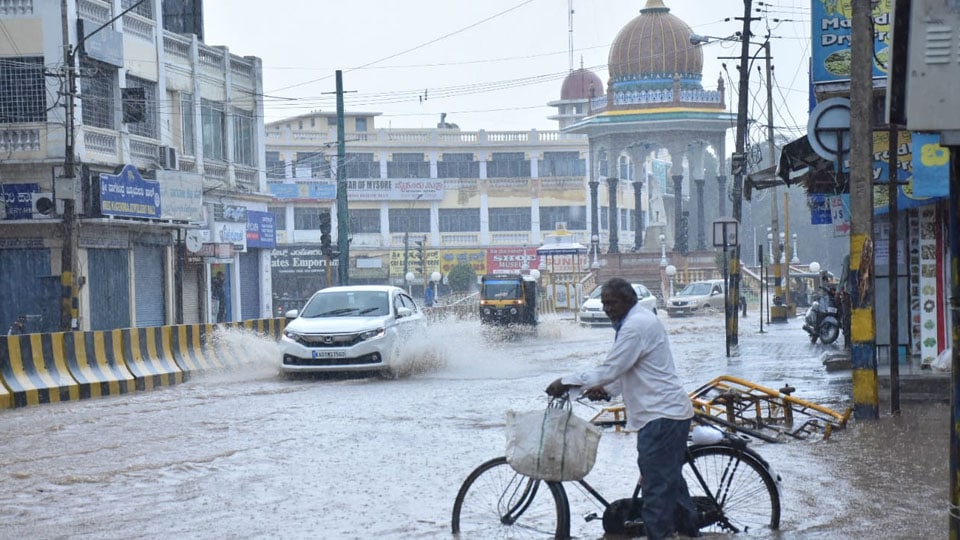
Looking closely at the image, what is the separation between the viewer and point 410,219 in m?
79.3

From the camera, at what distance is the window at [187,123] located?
3681 cm

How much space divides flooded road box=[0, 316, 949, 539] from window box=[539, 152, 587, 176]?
60.5 m

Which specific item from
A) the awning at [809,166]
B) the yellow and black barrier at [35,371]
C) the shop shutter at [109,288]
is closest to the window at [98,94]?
the shop shutter at [109,288]

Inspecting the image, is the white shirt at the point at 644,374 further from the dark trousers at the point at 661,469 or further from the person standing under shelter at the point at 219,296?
the person standing under shelter at the point at 219,296

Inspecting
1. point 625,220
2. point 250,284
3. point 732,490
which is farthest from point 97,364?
point 625,220

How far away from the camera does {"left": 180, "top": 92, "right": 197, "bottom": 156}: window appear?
36.8m

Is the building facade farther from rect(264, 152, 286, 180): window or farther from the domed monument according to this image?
rect(264, 152, 286, 180): window

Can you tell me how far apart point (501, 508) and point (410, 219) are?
72.1 metres

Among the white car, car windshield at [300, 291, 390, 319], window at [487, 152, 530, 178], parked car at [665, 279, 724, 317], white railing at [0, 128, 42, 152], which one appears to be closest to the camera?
the white car

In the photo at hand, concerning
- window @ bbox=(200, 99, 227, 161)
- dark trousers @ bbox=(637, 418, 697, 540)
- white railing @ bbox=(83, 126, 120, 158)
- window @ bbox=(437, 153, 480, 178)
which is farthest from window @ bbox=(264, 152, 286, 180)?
dark trousers @ bbox=(637, 418, 697, 540)

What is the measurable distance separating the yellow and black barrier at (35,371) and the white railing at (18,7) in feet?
48.0

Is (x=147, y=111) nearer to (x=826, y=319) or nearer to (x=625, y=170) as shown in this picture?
(x=826, y=319)

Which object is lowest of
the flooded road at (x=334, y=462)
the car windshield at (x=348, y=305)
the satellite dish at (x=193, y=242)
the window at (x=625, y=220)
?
the flooded road at (x=334, y=462)

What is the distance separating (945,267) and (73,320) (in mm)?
16244
